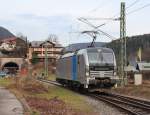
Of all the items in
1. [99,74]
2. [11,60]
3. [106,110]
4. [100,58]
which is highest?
[11,60]

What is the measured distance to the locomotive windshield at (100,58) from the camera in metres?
35.5

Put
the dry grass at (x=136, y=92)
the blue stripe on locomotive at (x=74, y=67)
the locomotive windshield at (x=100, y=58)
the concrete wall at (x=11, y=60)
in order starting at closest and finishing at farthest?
the dry grass at (x=136, y=92), the locomotive windshield at (x=100, y=58), the blue stripe on locomotive at (x=74, y=67), the concrete wall at (x=11, y=60)

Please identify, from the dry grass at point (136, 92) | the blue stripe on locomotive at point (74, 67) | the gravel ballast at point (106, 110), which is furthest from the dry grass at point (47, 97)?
the dry grass at point (136, 92)

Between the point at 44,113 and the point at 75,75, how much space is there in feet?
65.7

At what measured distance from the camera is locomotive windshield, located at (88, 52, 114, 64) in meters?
35.5

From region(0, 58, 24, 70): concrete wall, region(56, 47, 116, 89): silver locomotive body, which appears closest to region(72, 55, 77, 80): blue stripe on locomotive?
region(56, 47, 116, 89): silver locomotive body

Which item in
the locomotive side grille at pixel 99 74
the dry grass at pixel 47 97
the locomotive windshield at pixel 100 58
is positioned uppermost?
the locomotive windshield at pixel 100 58

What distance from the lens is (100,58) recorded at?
35750 millimetres

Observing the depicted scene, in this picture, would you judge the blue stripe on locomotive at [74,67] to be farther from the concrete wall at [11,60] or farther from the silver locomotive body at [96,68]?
the concrete wall at [11,60]

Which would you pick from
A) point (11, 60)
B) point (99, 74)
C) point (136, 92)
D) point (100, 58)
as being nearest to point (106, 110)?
point (99, 74)

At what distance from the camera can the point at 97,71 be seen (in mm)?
35062

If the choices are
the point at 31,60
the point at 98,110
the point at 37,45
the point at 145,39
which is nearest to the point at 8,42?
the point at 37,45

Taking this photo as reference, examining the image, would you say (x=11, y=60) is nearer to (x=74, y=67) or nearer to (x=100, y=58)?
(x=74, y=67)

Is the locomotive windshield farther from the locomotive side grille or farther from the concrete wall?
the concrete wall
